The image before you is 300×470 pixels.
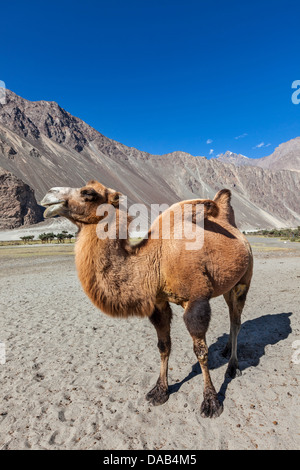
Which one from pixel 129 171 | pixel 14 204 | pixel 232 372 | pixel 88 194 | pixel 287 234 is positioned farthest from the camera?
pixel 129 171

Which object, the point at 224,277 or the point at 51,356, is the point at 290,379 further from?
the point at 51,356

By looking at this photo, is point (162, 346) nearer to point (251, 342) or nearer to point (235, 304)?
point (235, 304)

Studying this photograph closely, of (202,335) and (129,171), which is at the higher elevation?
(129,171)

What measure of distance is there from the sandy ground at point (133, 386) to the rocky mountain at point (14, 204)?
86.2 metres

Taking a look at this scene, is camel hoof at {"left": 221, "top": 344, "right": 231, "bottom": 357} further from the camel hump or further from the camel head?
the camel head

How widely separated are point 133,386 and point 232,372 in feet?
5.48

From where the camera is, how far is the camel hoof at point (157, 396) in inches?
155

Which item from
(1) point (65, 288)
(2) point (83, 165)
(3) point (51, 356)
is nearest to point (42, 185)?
(2) point (83, 165)

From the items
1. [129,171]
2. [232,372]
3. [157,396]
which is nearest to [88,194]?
[157,396]

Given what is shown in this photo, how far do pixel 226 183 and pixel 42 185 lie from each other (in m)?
118

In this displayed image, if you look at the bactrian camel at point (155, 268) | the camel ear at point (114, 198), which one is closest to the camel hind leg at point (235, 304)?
the bactrian camel at point (155, 268)

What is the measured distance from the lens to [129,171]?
576 ft

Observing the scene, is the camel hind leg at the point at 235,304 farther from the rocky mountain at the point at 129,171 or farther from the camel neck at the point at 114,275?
the rocky mountain at the point at 129,171

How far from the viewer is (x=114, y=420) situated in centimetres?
359
